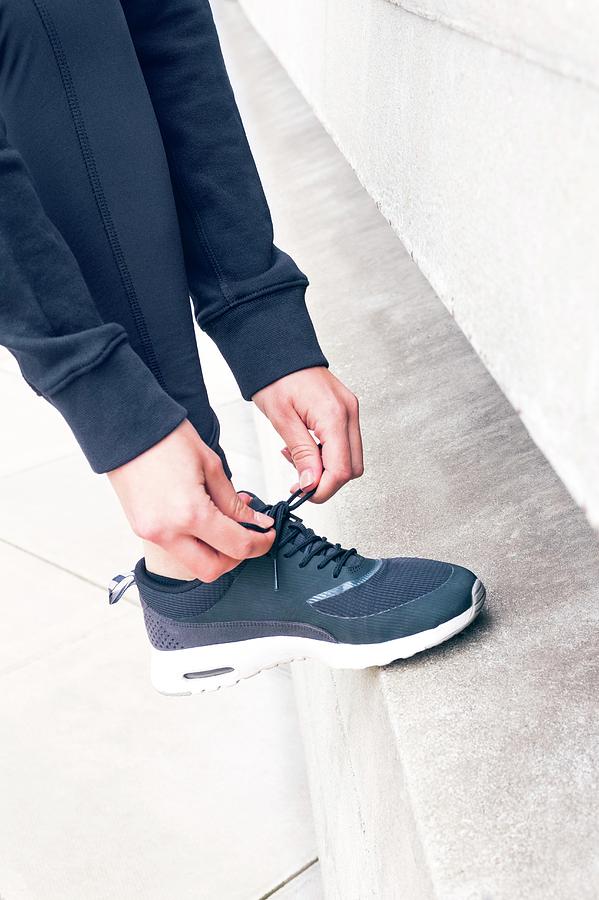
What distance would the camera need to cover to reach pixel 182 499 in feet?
2.38

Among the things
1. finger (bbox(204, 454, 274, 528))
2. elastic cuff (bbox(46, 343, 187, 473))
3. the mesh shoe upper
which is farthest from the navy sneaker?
elastic cuff (bbox(46, 343, 187, 473))

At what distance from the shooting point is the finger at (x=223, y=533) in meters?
0.74

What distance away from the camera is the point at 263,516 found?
0.85 m

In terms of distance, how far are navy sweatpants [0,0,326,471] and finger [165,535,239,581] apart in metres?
0.09

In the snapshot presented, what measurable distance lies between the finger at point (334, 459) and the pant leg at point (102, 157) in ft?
0.51

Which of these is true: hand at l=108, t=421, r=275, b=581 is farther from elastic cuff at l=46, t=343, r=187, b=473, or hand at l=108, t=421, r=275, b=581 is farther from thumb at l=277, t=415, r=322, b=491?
thumb at l=277, t=415, r=322, b=491

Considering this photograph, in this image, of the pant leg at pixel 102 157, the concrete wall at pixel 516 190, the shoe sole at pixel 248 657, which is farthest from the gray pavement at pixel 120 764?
the concrete wall at pixel 516 190

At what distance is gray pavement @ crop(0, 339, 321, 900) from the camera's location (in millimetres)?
1157

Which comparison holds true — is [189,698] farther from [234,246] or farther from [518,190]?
[518,190]

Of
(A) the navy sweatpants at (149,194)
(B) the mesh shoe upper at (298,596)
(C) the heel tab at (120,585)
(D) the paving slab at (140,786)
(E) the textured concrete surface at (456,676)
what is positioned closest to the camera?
(E) the textured concrete surface at (456,676)

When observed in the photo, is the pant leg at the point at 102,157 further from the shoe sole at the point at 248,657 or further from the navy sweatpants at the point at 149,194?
the shoe sole at the point at 248,657

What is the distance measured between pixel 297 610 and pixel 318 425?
200 millimetres

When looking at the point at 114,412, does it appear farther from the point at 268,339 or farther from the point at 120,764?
the point at 120,764

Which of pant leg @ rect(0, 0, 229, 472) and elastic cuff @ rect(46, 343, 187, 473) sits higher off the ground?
pant leg @ rect(0, 0, 229, 472)
